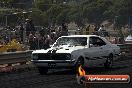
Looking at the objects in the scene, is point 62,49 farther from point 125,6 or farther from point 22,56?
point 125,6

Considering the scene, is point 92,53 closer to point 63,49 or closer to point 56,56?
point 63,49

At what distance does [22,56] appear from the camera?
1733 centimetres

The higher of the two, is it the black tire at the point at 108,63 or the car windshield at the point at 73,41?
the car windshield at the point at 73,41

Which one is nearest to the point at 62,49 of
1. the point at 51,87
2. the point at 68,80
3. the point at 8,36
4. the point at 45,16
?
the point at 68,80

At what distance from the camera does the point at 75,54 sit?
14609 millimetres

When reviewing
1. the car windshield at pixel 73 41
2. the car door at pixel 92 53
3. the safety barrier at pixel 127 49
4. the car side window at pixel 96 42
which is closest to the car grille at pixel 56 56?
the car door at pixel 92 53

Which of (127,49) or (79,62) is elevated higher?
(79,62)

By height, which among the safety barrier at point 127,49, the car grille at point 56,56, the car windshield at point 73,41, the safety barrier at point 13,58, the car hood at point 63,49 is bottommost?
the safety barrier at point 127,49

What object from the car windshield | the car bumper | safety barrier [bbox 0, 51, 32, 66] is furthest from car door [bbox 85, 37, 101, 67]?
safety barrier [bbox 0, 51, 32, 66]

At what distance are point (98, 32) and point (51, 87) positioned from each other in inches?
639

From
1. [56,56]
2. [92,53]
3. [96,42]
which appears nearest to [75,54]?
[56,56]

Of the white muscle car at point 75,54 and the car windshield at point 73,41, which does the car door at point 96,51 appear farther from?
the car windshield at point 73,41

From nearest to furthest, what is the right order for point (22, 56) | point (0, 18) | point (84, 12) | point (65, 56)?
point (65, 56) < point (22, 56) < point (0, 18) < point (84, 12)

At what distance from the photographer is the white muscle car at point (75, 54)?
14508 millimetres
